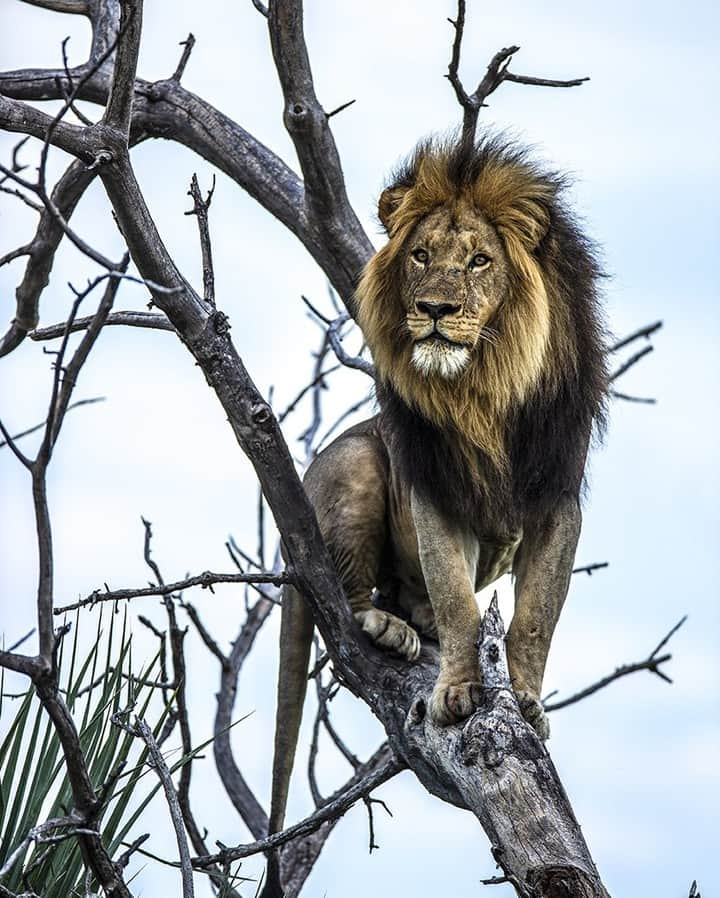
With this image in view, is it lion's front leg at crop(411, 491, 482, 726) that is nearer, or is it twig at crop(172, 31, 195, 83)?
lion's front leg at crop(411, 491, 482, 726)

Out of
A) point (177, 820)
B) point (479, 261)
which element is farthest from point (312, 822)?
point (479, 261)

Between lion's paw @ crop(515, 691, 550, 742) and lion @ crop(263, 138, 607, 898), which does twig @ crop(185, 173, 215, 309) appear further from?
lion's paw @ crop(515, 691, 550, 742)

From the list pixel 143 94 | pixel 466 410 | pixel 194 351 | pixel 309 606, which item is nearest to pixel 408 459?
pixel 466 410

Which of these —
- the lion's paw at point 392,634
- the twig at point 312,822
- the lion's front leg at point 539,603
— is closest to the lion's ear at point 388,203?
the lion's front leg at point 539,603

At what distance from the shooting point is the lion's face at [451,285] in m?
4.31

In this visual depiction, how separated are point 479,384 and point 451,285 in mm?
418

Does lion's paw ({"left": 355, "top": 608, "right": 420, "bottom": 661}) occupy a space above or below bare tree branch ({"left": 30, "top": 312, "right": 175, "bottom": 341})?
below

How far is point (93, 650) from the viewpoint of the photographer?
4.24 m

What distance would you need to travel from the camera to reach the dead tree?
3078 millimetres

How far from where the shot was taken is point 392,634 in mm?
4918

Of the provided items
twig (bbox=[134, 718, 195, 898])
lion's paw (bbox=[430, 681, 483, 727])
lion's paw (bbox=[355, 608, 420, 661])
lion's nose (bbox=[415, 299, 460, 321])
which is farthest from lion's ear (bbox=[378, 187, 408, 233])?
twig (bbox=[134, 718, 195, 898])

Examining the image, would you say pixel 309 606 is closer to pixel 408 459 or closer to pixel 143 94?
pixel 408 459

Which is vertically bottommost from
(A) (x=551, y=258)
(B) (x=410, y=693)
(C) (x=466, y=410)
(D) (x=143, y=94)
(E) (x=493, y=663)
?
(E) (x=493, y=663)

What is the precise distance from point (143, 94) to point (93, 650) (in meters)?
2.94
